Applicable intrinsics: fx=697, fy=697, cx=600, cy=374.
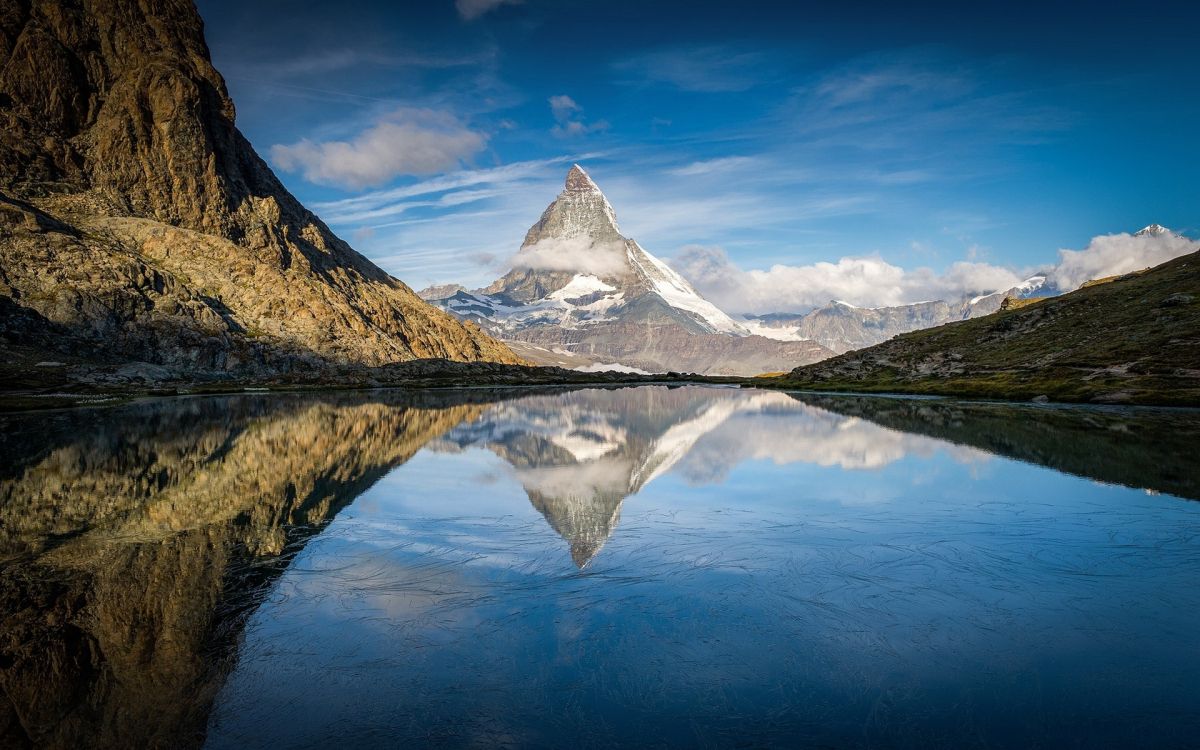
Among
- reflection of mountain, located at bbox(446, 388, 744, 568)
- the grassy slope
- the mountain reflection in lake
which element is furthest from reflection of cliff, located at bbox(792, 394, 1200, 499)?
reflection of mountain, located at bbox(446, 388, 744, 568)

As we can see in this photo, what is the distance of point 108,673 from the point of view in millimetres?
14266

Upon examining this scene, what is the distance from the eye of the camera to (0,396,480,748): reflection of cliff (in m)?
13.2

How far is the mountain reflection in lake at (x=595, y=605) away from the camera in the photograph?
1288cm

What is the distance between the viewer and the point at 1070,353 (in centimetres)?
12262

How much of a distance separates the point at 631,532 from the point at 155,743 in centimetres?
1744

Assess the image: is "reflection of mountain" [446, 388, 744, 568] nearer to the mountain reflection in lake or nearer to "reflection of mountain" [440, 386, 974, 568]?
"reflection of mountain" [440, 386, 974, 568]

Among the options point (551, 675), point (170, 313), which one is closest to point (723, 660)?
point (551, 675)

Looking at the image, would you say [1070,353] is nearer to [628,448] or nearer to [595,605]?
[628,448]

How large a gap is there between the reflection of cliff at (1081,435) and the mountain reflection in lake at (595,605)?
1.14 metres

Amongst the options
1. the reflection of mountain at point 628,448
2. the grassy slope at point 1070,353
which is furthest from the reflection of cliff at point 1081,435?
the grassy slope at point 1070,353

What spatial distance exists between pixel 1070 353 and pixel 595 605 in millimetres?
133282

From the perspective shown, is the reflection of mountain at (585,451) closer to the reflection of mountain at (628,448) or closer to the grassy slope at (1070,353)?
the reflection of mountain at (628,448)

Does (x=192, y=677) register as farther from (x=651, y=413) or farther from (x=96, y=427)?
(x=651, y=413)

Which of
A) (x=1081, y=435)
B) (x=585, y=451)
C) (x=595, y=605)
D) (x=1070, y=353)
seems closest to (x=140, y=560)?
(x=595, y=605)
